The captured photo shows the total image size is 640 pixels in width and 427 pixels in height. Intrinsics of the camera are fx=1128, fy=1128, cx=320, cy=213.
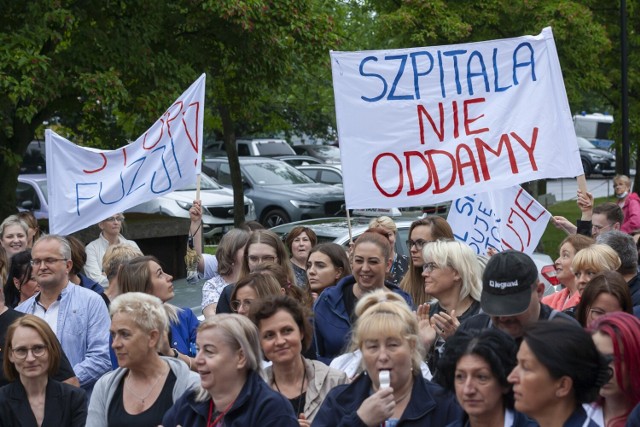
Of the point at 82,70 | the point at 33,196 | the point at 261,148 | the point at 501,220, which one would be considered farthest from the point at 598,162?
the point at 501,220

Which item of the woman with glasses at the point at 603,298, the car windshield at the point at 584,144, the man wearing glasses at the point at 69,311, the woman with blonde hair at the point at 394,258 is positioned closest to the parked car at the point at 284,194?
the woman with blonde hair at the point at 394,258

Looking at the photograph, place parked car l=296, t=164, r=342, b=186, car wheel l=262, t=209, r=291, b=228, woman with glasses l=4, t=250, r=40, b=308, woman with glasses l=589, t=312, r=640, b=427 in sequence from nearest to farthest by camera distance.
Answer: woman with glasses l=589, t=312, r=640, b=427 < woman with glasses l=4, t=250, r=40, b=308 < car wheel l=262, t=209, r=291, b=228 < parked car l=296, t=164, r=342, b=186

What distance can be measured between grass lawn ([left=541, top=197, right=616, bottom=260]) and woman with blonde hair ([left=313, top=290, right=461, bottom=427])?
47.1 ft

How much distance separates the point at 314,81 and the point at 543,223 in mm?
17646

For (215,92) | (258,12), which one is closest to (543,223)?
(258,12)

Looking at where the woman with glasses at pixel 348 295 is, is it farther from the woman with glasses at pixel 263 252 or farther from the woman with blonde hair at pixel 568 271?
the woman with blonde hair at pixel 568 271

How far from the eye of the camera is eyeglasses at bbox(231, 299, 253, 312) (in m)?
6.46

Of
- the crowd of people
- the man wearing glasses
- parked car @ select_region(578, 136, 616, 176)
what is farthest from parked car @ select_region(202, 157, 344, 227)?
parked car @ select_region(578, 136, 616, 176)

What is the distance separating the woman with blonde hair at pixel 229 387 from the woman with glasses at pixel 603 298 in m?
1.98

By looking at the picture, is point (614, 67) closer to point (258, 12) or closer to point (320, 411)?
point (258, 12)

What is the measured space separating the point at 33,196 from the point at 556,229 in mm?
10952

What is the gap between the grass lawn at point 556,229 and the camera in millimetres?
20703

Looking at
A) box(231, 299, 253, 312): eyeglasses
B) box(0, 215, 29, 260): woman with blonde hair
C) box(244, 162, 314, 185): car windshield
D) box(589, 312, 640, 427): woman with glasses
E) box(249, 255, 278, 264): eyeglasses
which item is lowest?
box(589, 312, 640, 427): woman with glasses

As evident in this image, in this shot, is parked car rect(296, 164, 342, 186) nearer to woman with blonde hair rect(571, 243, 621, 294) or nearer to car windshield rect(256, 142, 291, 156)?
car windshield rect(256, 142, 291, 156)
